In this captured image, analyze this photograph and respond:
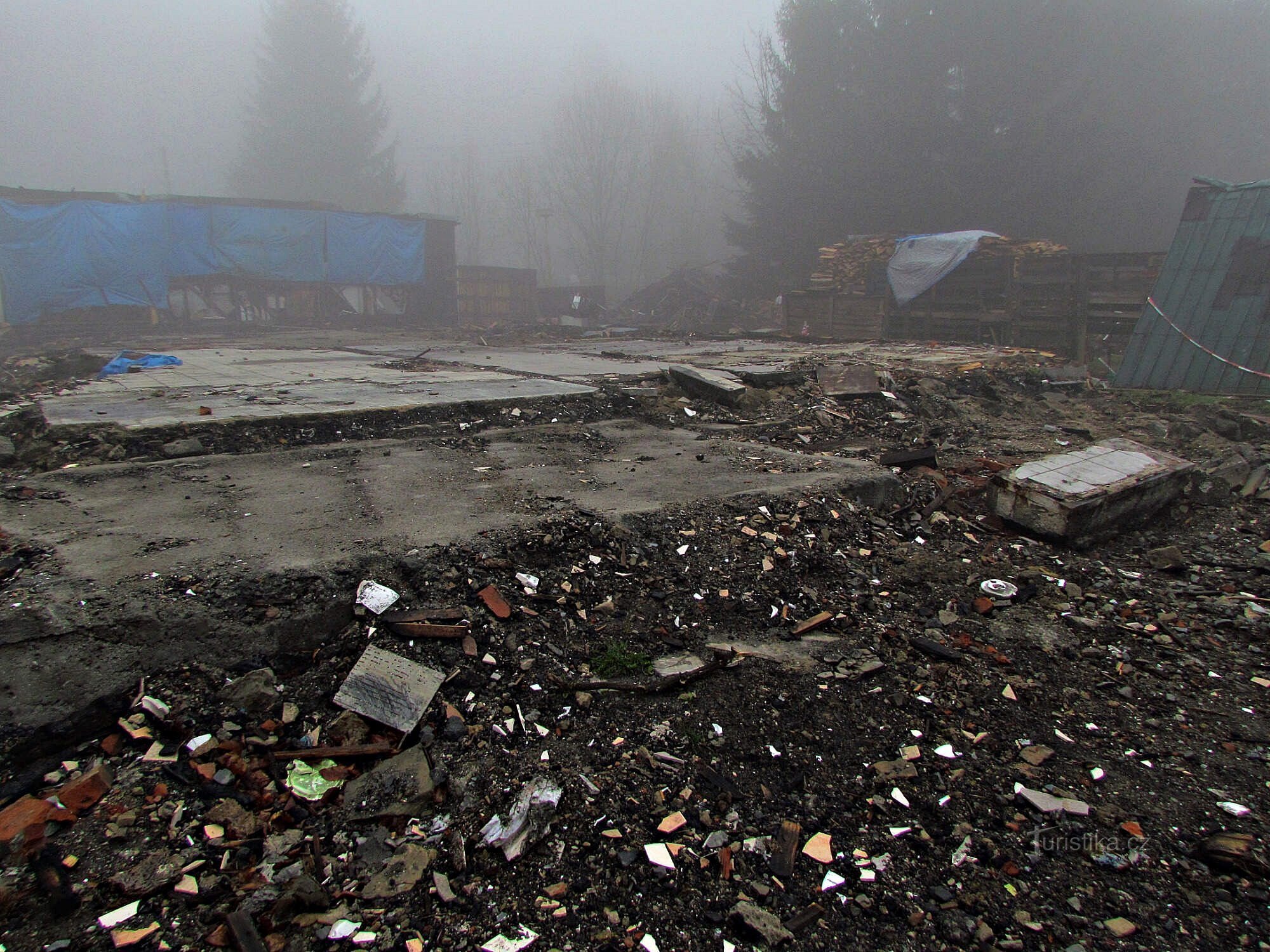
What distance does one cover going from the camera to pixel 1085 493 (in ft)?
12.1

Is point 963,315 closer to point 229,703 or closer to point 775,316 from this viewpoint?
point 775,316

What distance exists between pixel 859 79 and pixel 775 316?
932 centimetres

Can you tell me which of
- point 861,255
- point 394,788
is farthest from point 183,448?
point 861,255

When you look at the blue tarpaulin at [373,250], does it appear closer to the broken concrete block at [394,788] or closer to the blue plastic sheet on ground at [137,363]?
the blue plastic sheet on ground at [137,363]

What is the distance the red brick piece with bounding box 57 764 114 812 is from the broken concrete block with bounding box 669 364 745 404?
15.6 ft

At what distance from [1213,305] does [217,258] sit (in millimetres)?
20806

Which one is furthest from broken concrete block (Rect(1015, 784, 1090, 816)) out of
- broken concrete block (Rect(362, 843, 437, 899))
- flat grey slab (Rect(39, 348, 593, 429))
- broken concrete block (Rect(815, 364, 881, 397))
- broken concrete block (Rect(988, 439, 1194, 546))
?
broken concrete block (Rect(815, 364, 881, 397))

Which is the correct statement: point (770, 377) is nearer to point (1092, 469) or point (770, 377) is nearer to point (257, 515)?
point (1092, 469)

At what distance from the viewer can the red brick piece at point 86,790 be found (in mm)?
1826

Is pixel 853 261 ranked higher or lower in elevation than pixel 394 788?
higher

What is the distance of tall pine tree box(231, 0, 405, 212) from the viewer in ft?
110

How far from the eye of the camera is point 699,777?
207cm

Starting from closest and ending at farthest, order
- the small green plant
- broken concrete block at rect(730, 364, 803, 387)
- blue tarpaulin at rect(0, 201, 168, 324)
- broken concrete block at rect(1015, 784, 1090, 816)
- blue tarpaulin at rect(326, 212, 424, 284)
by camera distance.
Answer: broken concrete block at rect(1015, 784, 1090, 816) < the small green plant < broken concrete block at rect(730, 364, 803, 387) < blue tarpaulin at rect(0, 201, 168, 324) < blue tarpaulin at rect(326, 212, 424, 284)

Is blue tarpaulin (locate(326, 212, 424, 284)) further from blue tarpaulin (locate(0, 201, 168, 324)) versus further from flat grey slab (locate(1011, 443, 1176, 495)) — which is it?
flat grey slab (locate(1011, 443, 1176, 495))
